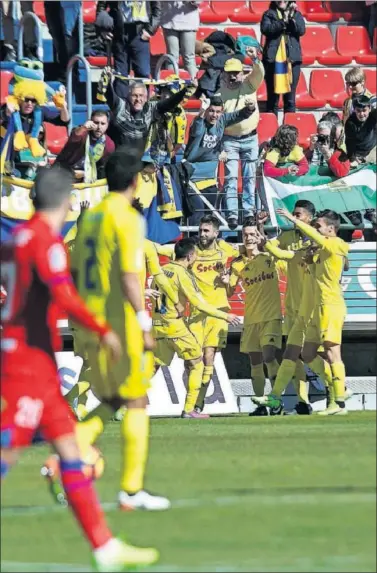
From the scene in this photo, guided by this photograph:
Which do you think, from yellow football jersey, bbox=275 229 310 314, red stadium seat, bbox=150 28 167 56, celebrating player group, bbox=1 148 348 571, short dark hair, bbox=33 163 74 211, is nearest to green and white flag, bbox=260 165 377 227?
yellow football jersey, bbox=275 229 310 314

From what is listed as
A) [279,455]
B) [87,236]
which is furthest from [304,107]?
[87,236]

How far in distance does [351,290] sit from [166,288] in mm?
2759

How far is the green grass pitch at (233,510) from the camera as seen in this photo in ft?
23.0

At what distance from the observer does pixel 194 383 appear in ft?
54.8

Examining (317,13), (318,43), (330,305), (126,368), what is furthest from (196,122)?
(126,368)

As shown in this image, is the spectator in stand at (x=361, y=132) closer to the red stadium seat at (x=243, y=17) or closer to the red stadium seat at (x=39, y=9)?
the red stadium seat at (x=243, y=17)

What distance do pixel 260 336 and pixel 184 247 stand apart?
142 cm

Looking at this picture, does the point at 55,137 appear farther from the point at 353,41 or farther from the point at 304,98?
the point at 353,41

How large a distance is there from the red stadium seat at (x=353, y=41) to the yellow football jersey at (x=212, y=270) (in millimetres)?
8781

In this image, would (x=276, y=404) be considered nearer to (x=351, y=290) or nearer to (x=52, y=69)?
(x=351, y=290)

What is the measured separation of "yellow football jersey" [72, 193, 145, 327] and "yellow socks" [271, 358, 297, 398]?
319 inches

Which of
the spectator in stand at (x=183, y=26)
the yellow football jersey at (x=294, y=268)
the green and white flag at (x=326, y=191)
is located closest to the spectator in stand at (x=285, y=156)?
the green and white flag at (x=326, y=191)

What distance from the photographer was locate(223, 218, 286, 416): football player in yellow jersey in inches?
679

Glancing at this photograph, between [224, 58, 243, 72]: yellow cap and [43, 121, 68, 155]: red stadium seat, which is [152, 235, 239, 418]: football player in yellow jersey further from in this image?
[43, 121, 68, 155]: red stadium seat
